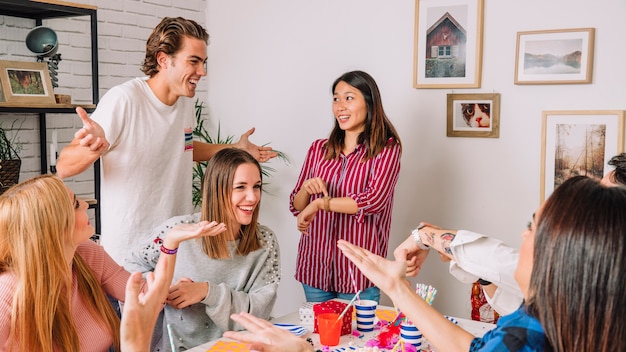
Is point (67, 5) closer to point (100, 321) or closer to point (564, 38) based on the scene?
point (100, 321)

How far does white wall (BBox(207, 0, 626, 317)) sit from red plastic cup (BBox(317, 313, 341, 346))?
1759mm

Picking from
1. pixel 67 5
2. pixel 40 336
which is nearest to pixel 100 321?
pixel 40 336

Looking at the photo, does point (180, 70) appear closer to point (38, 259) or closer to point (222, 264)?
point (222, 264)

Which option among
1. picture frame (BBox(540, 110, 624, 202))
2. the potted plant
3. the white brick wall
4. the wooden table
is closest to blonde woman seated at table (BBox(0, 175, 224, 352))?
the wooden table

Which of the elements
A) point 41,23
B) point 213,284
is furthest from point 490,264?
point 41,23

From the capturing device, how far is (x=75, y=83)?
3938mm

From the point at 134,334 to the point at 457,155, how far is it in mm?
2639

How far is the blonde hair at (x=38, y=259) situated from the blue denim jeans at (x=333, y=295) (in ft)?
5.10

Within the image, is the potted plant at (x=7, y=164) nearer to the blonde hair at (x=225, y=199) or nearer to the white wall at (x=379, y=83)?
the white wall at (x=379, y=83)

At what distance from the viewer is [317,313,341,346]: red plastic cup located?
7.36 feet

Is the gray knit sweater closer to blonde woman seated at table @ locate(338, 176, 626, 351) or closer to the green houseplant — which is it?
blonde woman seated at table @ locate(338, 176, 626, 351)

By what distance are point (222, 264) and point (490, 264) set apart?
100 centimetres

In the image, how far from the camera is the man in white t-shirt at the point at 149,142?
2891 mm

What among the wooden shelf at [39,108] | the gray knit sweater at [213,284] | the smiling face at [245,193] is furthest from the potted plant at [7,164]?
the smiling face at [245,193]
